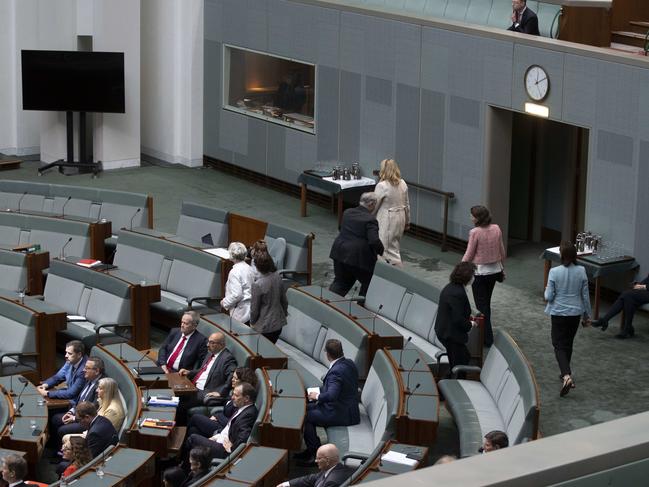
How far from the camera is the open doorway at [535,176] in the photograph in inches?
551

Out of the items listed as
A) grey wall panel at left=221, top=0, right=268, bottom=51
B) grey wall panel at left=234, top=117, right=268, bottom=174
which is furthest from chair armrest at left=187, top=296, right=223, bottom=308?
grey wall panel at left=221, top=0, right=268, bottom=51

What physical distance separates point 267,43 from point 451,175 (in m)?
4.44

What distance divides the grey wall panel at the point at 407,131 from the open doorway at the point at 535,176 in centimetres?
127

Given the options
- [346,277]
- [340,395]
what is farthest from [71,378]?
[346,277]

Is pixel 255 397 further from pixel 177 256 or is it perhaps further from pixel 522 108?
pixel 522 108

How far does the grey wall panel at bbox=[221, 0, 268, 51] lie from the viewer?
1756 cm

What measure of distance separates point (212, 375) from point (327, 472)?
2.60 m

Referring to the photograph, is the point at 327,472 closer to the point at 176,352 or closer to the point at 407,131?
the point at 176,352

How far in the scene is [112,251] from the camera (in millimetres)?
13508

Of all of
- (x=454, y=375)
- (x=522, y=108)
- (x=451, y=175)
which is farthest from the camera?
(x=451, y=175)

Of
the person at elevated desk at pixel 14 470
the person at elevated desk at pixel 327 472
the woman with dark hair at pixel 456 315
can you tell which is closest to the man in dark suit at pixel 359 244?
the woman with dark hair at pixel 456 315

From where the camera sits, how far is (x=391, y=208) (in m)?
12.6

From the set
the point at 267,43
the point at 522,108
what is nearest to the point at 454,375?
the point at 522,108

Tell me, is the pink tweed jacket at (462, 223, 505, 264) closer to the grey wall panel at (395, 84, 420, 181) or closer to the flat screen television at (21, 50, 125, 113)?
the grey wall panel at (395, 84, 420, 181)
